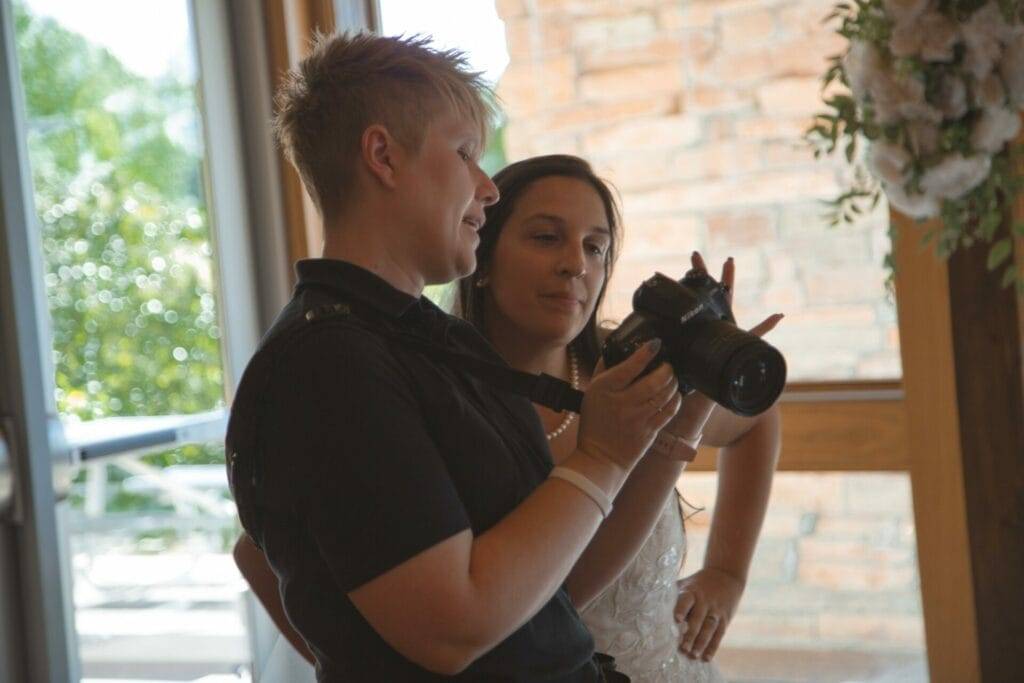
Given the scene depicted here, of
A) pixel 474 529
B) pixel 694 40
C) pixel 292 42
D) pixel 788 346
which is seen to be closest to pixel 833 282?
pixel 788 346

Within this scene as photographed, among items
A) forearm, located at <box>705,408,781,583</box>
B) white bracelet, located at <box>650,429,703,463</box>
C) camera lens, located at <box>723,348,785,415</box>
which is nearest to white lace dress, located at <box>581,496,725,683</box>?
forearm, located at <box>705,408,781,583</box>

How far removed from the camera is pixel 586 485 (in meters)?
0.93

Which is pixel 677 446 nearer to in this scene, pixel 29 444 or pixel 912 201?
pixel 912 201

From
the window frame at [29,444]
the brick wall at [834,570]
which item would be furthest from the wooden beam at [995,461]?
the window frame at [29,444]

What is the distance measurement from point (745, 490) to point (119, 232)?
1.18 meters

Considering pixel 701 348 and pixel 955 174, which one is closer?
pixel 701 348

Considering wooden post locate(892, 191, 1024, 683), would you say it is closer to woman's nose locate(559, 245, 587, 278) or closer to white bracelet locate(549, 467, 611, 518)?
woman's nose locate(559, 245, 587, 278)

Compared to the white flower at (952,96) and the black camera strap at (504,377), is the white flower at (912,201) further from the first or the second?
the black camera strap at (504,377)

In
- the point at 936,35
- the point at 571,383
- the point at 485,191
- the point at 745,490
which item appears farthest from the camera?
the point at 745,490

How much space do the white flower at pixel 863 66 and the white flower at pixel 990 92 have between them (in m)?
0.10

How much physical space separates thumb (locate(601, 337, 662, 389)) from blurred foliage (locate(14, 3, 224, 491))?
1.16 meters

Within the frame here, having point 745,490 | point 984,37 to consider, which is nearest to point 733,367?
point 984,37

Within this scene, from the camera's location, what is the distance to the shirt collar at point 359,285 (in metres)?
0.97

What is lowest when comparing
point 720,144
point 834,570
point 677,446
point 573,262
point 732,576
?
point 834,570
